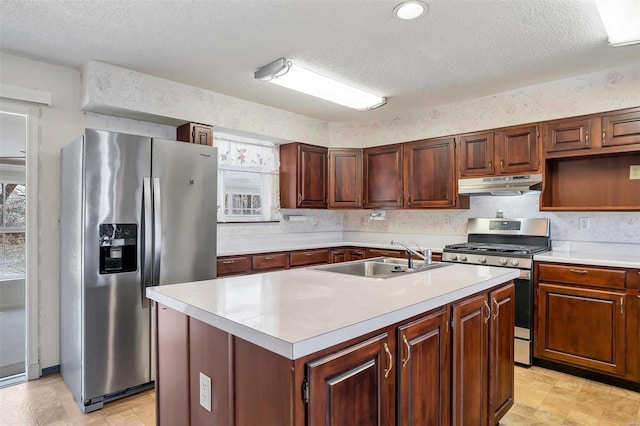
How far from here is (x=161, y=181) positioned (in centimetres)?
290

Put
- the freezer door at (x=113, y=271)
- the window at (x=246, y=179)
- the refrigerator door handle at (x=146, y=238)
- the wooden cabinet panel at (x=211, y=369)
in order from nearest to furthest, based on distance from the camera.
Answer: the wooden cabinet panel at (x=211, y=369), the freezer door at (x=113, y=271), the refrigerator door handle at (x=146, y=238), the window at (x=246, y=179)

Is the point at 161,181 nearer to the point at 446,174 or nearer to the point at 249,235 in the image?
the point at 249,235

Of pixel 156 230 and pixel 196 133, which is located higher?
pixel 196 133

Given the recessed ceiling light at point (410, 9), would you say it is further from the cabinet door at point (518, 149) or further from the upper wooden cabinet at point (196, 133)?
the upper wooden cabinet at point (196, 133)

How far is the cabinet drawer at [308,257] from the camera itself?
4223 mm

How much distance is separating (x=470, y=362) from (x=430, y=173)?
273cm

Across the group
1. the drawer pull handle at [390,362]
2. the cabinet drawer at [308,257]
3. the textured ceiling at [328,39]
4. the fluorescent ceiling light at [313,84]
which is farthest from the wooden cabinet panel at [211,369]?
the cabinet drawer at [308,257]

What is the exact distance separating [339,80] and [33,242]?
2889 mm

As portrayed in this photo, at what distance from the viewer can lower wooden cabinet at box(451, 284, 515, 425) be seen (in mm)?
1822

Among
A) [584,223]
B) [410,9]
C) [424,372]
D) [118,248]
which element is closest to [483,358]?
[424,372]

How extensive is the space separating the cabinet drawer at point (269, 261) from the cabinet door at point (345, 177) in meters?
1.12

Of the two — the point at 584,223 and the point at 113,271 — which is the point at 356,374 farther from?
the point at 584,223

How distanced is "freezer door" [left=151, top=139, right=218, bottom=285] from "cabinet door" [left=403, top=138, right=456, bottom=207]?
2.34 m

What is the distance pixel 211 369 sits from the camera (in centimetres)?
146
